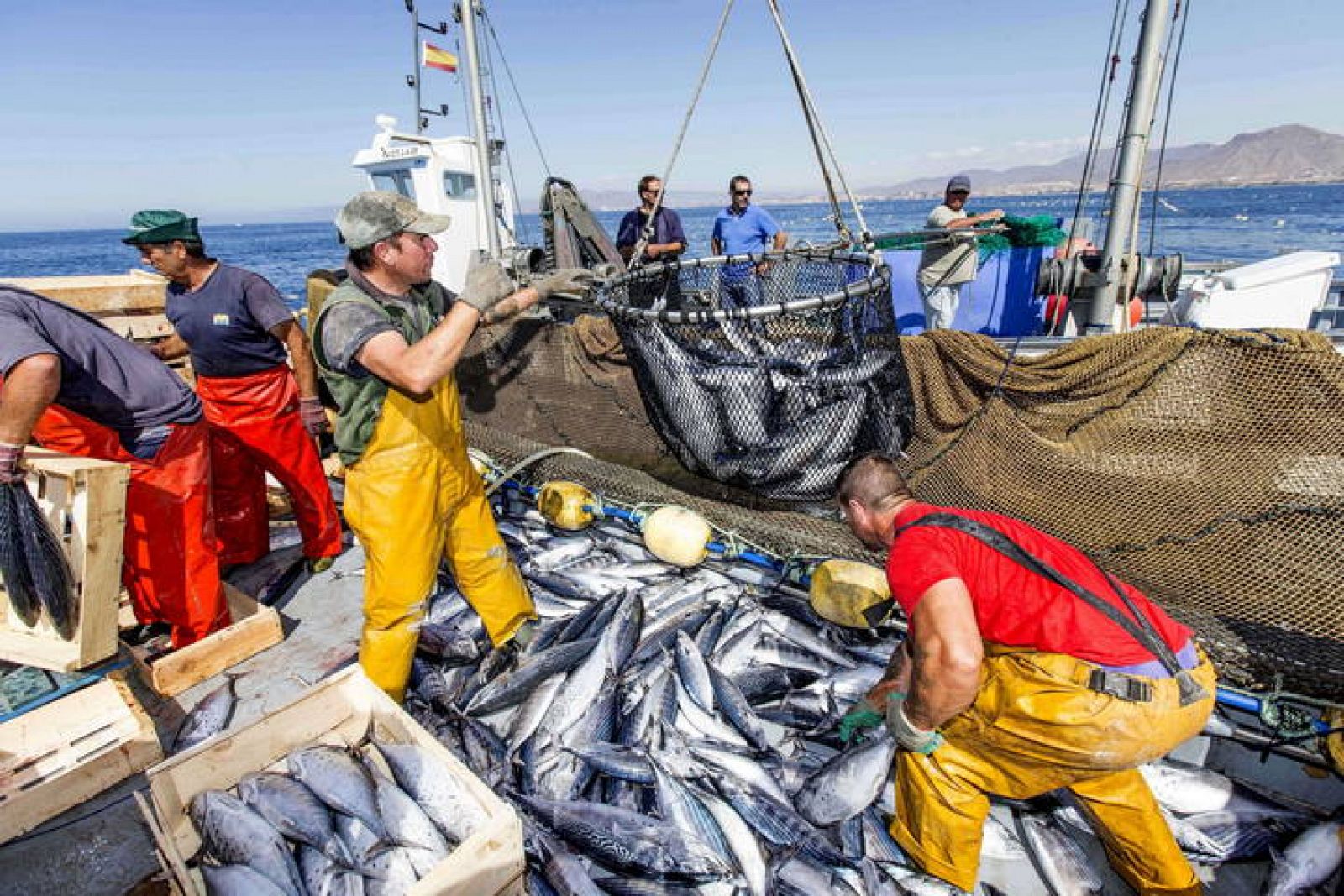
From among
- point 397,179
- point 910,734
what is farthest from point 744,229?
point 397,179

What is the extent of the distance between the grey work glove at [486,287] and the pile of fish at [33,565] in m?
2.15

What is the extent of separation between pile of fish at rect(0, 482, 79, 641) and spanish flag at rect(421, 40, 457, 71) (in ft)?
34.6

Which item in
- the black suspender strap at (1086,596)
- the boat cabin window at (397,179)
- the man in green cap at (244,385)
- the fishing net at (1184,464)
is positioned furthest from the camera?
the boat cabin window at (397,179)

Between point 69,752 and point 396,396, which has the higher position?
point 396,396

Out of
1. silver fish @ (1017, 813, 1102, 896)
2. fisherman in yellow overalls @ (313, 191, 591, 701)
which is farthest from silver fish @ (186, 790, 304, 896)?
silver fish @ (1017, 813, 1102, 896)

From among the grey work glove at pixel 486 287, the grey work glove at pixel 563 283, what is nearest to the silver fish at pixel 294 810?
the grey work glove at pixel 486 287

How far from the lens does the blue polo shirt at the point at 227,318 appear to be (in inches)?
158

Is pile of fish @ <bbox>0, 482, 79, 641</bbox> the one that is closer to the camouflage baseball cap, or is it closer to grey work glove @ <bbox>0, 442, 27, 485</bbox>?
grey work glove @ <bbox>0, 442, 27, 485</bbox>

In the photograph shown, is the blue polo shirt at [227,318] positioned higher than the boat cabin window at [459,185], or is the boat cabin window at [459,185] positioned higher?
the boat cabin window at [459,185]

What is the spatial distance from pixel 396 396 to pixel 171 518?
5.79 feet

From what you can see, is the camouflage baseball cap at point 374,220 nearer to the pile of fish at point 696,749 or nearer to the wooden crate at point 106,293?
the pile of fish at point 696,749

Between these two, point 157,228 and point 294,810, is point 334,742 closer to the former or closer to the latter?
point 294,810

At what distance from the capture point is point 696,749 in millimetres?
2924

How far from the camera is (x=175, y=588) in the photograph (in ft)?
11.9
